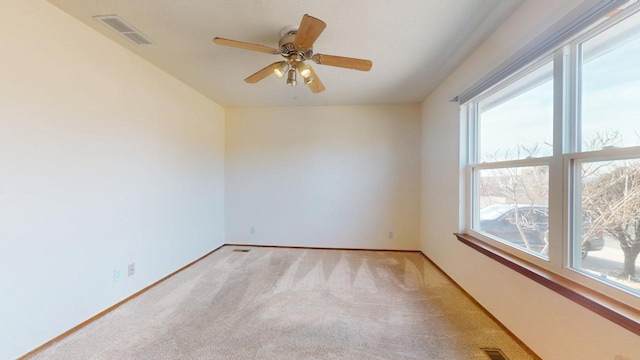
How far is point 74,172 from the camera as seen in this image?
1.84 metres

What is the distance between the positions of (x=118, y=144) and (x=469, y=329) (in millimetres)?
3458

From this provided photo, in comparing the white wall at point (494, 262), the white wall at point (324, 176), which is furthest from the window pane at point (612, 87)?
the white wall at point (324, 176)

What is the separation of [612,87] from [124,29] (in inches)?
130

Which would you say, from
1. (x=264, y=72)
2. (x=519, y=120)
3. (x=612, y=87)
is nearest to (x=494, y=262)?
(x=519, y=120)

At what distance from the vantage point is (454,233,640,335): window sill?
3.45ft

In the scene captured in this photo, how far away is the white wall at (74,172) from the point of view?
1502mm

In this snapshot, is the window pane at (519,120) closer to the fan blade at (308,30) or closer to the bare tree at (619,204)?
the bare tree at (619,204)

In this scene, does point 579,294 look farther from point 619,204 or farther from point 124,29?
point 124,29

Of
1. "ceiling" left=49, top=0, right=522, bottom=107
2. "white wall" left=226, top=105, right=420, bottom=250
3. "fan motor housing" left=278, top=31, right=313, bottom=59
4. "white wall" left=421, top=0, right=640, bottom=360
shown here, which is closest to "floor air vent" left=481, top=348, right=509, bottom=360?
"white wall" left=421, top=0, right=640, bottom=360

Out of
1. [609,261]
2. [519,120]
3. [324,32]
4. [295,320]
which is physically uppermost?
[324,32]

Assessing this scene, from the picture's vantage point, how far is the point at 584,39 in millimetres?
1334

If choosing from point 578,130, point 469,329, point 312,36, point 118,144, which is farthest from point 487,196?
→ point 118,144

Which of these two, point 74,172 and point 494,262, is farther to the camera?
point 494,262

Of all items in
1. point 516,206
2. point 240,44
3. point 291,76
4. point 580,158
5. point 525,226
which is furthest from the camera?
point 291,76
